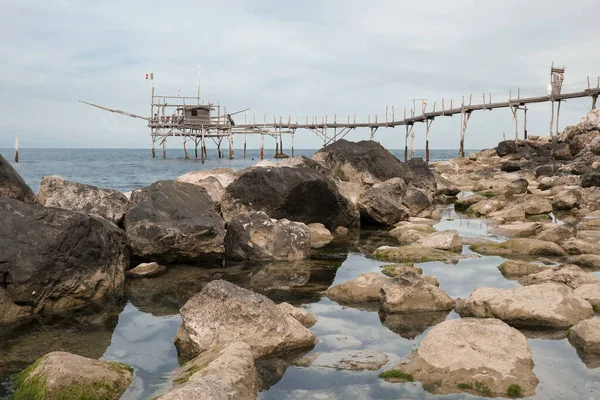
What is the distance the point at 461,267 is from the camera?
40.1 ft

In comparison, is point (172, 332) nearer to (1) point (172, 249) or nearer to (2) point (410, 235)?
(1) point (172, 249)

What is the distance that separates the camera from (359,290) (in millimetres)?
9953

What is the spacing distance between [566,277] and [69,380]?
25.9ft

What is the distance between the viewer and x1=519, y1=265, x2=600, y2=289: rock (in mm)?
9977

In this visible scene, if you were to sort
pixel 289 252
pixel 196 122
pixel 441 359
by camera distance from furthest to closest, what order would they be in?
1. pixel 196 122
2. pixel 289 252
3. pixel 441 359

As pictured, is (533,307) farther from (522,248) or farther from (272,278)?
(522,248)

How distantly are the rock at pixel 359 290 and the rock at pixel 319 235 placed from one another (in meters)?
4.96

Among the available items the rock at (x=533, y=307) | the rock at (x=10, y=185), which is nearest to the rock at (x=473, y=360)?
the rock at (x=533, y=307)

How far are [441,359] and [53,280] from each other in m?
5.87

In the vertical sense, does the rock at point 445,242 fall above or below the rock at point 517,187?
below

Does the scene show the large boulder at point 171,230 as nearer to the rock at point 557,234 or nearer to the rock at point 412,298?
the rock at point 412,298

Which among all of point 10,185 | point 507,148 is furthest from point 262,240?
point 507,148

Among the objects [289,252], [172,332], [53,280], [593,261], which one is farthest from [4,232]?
[593,261]

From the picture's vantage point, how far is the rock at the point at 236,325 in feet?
24.3
